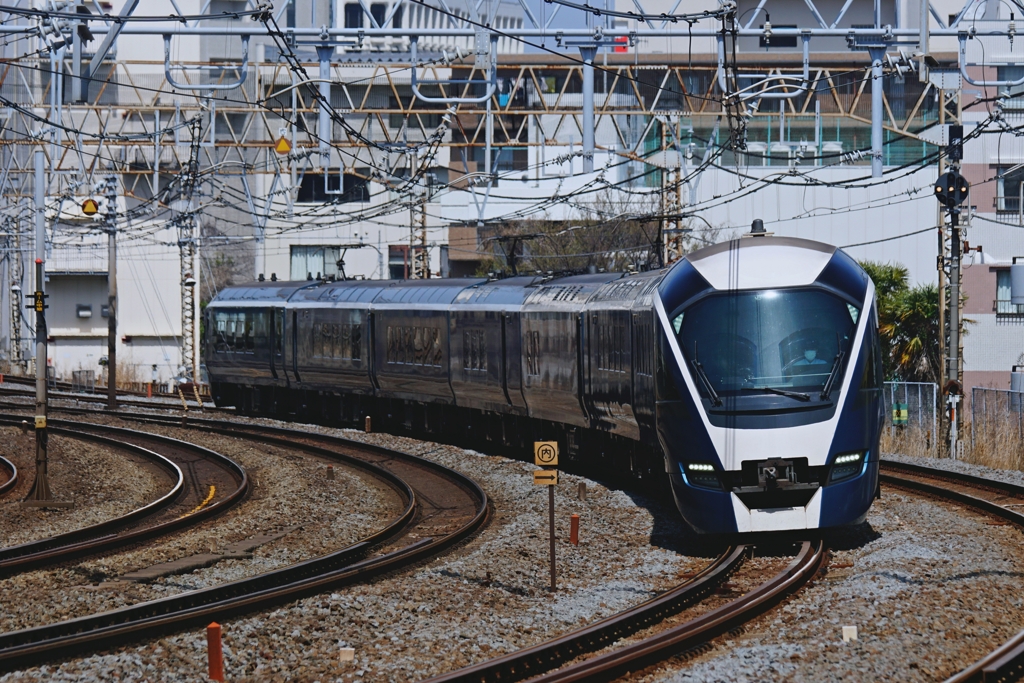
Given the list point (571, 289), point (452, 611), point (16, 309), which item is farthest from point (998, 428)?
point (16, 309)

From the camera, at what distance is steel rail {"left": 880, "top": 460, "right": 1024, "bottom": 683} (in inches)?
351

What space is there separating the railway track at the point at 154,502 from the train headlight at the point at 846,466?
772 centimetres

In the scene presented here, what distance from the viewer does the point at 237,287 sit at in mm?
37281

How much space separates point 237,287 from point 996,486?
22.3 m

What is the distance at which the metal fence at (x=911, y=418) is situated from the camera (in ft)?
90.3

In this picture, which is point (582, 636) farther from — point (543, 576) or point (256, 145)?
point (256, 145)

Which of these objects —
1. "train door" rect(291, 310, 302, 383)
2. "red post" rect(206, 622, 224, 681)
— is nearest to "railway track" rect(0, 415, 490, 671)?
"red post" rect(206, 622, 224, 681)

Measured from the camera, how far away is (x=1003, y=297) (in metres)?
41.5

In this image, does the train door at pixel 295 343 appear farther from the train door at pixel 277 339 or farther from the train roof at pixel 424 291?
the train roof at pixel 424 291

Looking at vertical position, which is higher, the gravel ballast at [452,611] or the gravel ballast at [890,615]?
the gravel ballast at [890,615]

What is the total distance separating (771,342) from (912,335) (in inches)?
754

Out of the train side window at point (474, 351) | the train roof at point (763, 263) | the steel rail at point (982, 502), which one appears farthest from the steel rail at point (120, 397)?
the train roof at point (763, 263)

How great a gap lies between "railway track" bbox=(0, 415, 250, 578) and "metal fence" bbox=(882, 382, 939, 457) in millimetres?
12300

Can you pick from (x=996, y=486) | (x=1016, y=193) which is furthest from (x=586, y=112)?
(x=1016, y=193)
